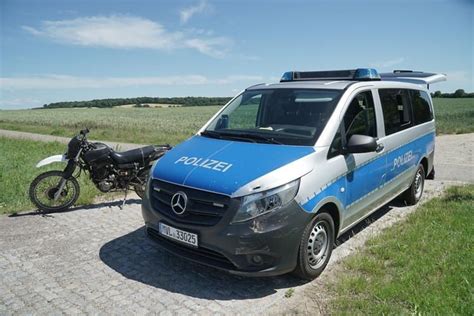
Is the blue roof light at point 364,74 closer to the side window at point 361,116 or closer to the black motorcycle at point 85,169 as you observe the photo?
the side window at point 361,116

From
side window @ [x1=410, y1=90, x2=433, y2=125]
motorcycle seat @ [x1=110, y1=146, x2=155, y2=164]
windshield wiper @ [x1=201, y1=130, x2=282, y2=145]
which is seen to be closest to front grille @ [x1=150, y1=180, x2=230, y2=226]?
windshield wiper @ [x1=201, y1=130, x2=282, y2=145]

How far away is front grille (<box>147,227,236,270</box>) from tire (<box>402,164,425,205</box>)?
4.13 metres

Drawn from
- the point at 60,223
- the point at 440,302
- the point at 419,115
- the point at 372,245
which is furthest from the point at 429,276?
the point at 60,223

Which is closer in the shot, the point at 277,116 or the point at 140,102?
the point at 277,116

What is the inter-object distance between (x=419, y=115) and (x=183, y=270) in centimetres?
465

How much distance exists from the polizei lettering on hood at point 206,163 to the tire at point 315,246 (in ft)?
3.26

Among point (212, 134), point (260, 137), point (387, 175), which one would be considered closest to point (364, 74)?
point (387, 175)

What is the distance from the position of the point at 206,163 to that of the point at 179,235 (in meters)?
0.76

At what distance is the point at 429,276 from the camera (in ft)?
12.9

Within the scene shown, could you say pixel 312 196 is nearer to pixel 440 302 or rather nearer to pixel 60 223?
pixel 440 302

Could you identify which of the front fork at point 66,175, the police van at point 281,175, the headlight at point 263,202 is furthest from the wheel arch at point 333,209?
the front fork at point 66,175

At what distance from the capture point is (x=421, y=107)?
6.62 metres

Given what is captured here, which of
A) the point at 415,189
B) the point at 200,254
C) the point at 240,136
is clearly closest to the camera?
the point at 200,254

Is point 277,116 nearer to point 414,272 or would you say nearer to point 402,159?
point 402,159
